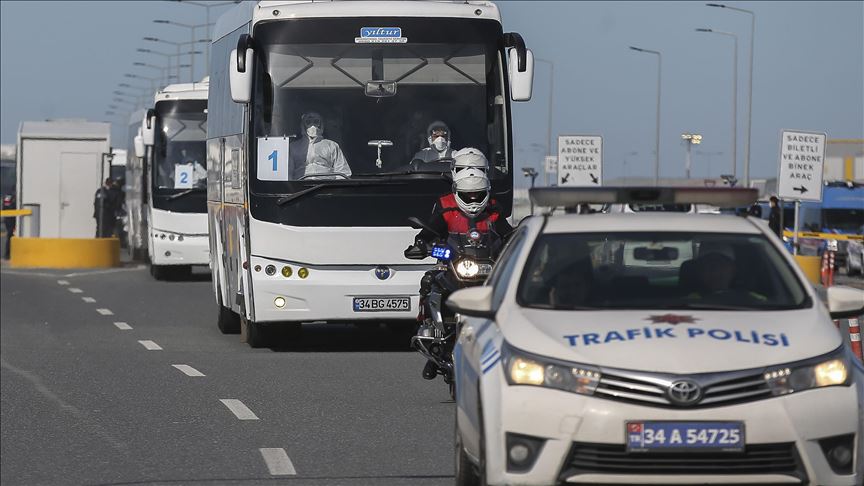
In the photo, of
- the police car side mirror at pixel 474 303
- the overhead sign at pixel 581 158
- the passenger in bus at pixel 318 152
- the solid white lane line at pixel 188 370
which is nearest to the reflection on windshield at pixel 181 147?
the overhead sign at pixel 581 158

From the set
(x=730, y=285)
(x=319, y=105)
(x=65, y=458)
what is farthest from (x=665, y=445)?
(x=319, y=105)

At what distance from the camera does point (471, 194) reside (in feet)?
45.6

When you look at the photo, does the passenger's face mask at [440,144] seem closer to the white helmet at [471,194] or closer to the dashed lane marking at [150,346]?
the dashed lane marking at [150,346]

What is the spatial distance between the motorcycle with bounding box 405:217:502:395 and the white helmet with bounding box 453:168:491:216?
0.23 m

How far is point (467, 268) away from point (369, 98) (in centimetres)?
538

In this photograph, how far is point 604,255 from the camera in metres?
9.55

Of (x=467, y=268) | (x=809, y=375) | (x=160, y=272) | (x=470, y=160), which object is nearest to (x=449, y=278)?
(x=467, y=268)

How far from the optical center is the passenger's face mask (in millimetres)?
18469

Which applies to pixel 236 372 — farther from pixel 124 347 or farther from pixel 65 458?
pixel 65 458

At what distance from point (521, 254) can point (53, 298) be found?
74.0 feet

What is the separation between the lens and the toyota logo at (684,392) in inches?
302

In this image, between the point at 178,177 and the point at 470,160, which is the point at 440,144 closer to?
the point at 470,160

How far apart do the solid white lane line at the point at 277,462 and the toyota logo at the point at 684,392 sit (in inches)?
136

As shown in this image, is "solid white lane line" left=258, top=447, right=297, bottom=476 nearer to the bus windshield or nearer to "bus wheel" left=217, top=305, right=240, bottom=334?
the bus windshield
